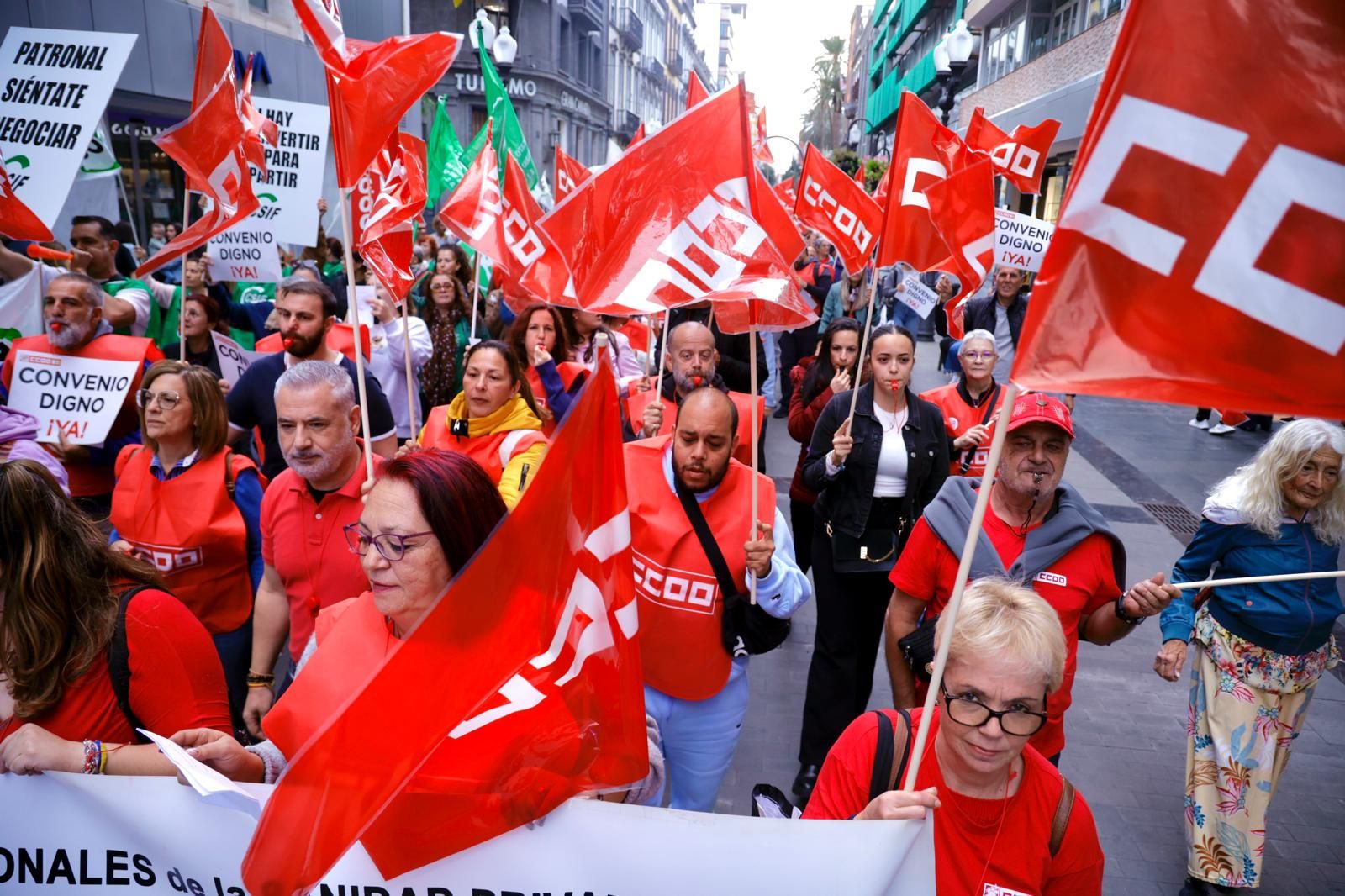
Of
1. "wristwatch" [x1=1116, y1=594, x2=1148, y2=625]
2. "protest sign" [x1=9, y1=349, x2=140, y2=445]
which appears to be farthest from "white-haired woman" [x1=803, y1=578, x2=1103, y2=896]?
"protest sign" [x1=9, y1=349, x2=140, y2=445]

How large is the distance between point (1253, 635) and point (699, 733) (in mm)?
2193

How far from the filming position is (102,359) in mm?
4430

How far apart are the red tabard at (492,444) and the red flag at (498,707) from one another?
2197 millimetres

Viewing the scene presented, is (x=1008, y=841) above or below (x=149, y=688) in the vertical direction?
below

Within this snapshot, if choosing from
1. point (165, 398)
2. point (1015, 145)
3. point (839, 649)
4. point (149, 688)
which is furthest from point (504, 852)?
point (1015, 145)

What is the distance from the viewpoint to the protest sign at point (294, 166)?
24.2 ft

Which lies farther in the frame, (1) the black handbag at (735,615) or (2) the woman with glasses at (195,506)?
(2) the woman with glasses at (195,506)

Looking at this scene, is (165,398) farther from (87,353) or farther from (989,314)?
(989,314)

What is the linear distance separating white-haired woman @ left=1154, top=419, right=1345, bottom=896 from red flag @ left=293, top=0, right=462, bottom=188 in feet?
11.6

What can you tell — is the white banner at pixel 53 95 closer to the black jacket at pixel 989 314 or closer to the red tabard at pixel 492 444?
the red tabard at pixel 492 444

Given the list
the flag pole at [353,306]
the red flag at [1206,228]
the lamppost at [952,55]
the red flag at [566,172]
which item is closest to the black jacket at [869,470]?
the flag pole at [353,306]

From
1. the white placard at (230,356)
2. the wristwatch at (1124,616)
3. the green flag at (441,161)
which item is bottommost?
the wristwatch at (1124,616)

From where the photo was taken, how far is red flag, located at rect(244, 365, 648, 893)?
1.65m

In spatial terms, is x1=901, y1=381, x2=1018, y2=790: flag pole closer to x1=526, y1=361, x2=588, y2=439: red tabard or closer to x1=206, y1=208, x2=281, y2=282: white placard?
x1=526, y1=361, x2=588, y2=439: red tabard
